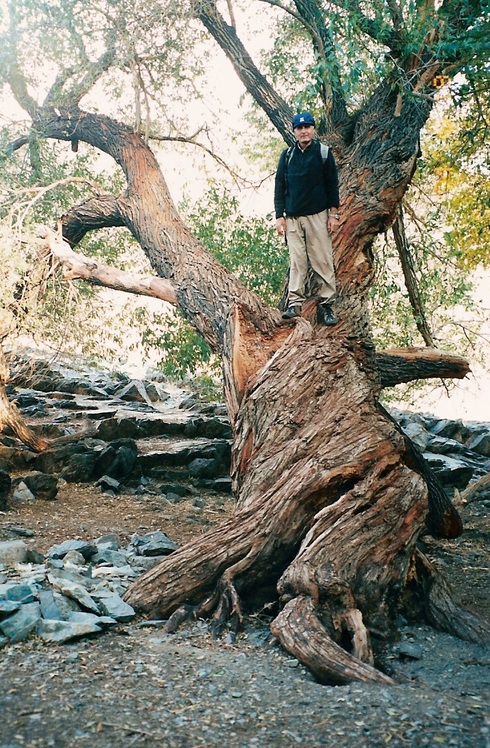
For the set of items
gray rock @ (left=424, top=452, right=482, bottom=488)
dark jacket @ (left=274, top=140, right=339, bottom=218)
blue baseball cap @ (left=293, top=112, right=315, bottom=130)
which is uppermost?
blue baseball cap @ (left=293, top=112, right=315, bottom=130)

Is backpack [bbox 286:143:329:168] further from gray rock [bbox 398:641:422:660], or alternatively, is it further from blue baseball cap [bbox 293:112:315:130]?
gray rock [bbox 398:641:422:660]

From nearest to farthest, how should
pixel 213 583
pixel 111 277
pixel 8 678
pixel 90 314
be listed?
1. pixel 8 678
2. pixel 213 583
3. pixel 111 277
4. pixel 90 314

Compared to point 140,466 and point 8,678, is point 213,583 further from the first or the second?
point 140,466

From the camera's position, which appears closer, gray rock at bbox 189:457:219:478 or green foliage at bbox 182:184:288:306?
green foliage at bbox 182:184:288:306

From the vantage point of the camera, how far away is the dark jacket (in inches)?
285

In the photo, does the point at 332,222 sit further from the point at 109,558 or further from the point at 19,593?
the point at 19,593

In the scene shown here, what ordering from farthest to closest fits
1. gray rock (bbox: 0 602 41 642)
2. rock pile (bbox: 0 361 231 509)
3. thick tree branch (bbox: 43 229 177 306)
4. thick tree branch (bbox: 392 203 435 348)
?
rock pile (bbox: 0 361 231 509), thick tree branch (bbox: 392 203 435 348), thick tree branch (bbox: 43 229 177 306), gray rock (bbox: 0 602 41 642)

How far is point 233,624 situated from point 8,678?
160 centimetres

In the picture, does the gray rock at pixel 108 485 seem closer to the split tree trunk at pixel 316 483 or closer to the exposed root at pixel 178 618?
the split tree trunk at pixel 316 483

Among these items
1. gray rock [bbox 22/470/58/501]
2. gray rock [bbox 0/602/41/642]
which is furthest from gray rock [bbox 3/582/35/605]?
gray rock [bbox 22/470/58/501]

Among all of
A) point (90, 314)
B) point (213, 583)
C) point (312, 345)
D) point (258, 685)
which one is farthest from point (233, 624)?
point (90, 314)

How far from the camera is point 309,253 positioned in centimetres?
750

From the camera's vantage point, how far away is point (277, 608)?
5.36 meters

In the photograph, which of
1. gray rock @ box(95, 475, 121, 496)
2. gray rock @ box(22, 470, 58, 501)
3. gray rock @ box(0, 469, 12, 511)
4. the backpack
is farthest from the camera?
gray rock @ box(95, 475, 121, 496)
